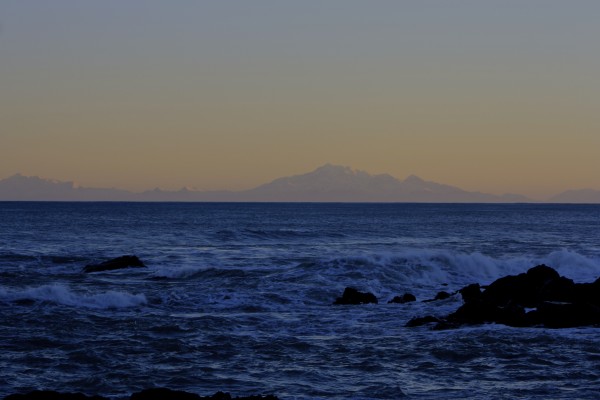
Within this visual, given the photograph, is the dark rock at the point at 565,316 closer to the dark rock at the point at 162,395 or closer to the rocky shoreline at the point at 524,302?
the rocky shoreline at the point at 524,302

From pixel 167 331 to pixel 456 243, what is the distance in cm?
5246

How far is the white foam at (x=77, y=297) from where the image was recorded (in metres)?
31.0

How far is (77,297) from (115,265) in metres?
13.6

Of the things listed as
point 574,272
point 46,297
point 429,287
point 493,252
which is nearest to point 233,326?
point 46,297

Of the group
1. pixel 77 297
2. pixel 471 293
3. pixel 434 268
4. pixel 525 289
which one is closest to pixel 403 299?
pixel 471 293

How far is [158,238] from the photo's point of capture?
77.4 metres

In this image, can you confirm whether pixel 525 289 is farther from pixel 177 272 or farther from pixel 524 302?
pixel 177 272

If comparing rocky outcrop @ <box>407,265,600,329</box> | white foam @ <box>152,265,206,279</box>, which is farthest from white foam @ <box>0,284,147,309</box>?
rocky outcrop @ <box>407,265,600,329</box>

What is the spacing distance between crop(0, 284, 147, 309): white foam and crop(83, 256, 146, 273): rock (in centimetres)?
1132

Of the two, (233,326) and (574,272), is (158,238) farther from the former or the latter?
(233,326)

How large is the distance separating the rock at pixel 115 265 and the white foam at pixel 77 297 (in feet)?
37.1

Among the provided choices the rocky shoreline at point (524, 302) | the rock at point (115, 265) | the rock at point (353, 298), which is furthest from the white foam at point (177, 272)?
the rocky shoreline at point (524, 302)

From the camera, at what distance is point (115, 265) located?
45.5 m

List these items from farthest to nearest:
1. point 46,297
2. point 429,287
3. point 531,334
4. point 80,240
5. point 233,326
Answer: point 80,240, point 429,287, point 46,297, point 233,326, point 531,334
